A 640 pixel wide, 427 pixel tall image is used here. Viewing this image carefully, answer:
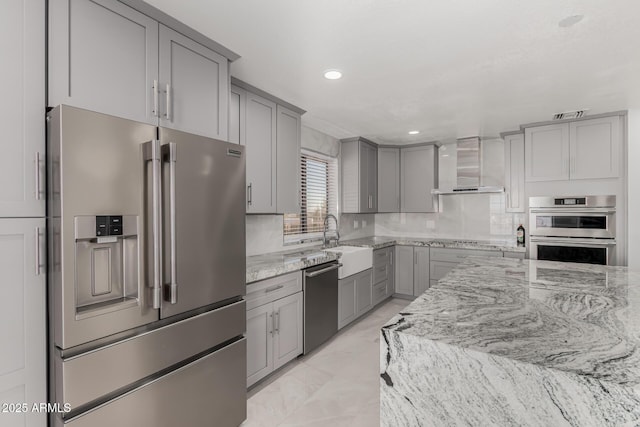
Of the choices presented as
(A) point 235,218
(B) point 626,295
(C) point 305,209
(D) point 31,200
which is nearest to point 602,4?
(B) point 626,295

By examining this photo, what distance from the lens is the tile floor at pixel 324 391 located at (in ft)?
6.89

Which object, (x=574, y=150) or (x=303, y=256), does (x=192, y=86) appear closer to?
(x=303, y=256)

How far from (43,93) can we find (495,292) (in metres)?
2.25

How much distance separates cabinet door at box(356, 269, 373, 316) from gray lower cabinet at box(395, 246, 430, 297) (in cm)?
87

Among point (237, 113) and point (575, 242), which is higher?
point (237, 113)

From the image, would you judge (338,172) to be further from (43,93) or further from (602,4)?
(43,93)

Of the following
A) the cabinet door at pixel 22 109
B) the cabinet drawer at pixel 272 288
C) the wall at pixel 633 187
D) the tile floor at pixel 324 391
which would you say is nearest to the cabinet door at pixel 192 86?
the cabinet door at pixel 22 109

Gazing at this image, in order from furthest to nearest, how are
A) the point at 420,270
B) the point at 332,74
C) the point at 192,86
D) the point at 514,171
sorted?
the point at 420,270
the point at 514,171
the point at 332,74
the point at 192,86

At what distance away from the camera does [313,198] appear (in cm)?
415

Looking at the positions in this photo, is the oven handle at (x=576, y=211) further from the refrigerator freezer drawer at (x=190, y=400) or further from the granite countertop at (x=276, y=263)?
the refrigerator freezer drawer at (x=190, y=400)

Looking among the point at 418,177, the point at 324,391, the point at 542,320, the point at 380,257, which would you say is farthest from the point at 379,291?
the point at 542,320

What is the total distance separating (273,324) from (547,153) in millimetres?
3659

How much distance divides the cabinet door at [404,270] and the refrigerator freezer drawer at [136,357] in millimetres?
3376

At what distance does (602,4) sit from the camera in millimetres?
1592
